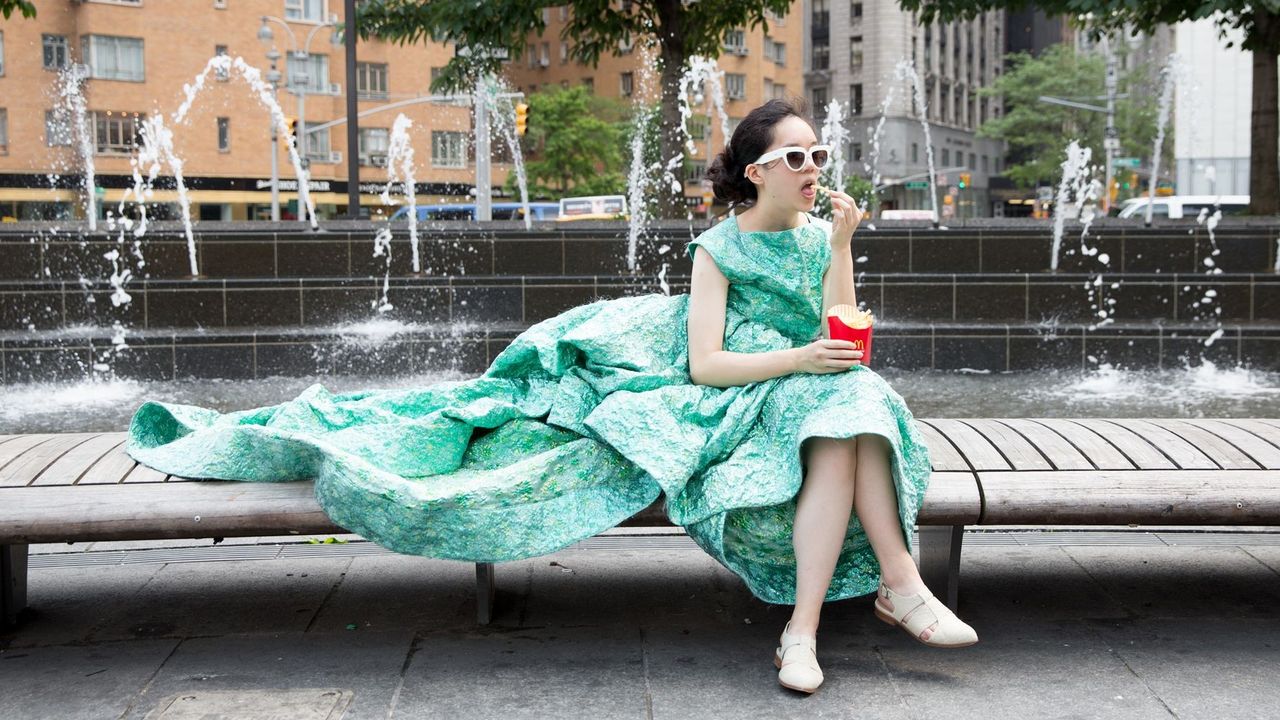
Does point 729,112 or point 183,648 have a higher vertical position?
point 729,112

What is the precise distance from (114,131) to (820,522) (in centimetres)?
4390

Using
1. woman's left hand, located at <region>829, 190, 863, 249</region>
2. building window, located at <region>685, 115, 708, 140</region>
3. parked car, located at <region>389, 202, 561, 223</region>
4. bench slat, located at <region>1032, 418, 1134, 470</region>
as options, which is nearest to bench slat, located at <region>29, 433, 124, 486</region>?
woman's left hand, located at <region>829, 190, 863, 249</region>

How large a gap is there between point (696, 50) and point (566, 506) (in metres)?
11.9

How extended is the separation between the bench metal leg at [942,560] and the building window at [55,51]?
43724 mm

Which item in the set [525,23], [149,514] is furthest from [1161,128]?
[149,514]

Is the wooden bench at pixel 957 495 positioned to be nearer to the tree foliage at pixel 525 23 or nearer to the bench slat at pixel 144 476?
the bench slat at pixel 144 476

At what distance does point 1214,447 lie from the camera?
11.0ft

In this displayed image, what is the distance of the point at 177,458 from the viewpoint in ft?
10.7

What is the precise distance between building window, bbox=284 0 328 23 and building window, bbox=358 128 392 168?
14.0ft

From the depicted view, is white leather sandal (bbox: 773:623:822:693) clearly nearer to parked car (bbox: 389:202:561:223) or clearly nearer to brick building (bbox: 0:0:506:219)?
parked car (bbox: 389:202:561:223)

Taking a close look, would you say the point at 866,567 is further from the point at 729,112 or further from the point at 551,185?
the point at 729,112

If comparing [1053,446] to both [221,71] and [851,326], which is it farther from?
[221,71]

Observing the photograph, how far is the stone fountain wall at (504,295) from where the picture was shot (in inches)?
329

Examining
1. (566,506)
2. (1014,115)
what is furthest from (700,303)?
(1014,115)
